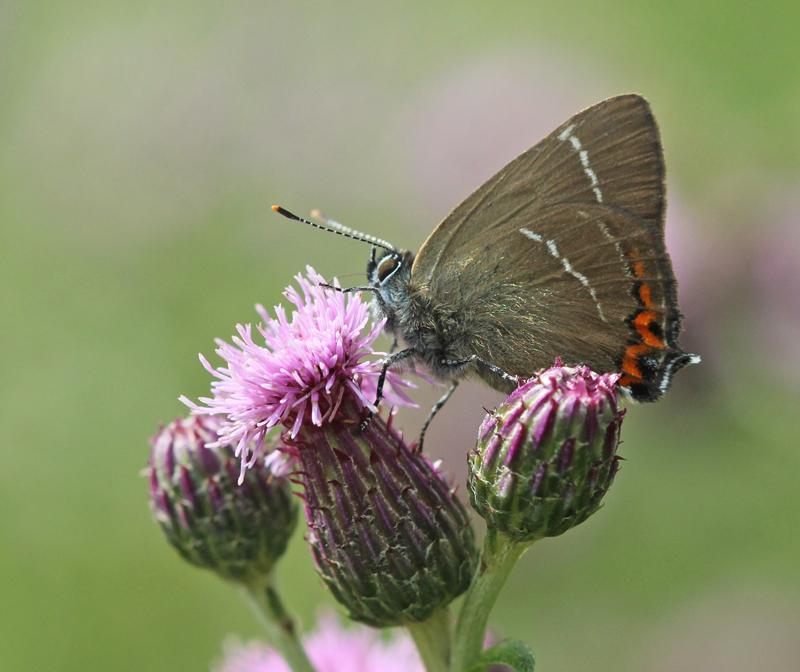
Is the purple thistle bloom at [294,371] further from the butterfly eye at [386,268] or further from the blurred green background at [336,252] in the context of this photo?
the blurred green background at [336,252]

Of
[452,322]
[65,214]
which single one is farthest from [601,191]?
[65,214]

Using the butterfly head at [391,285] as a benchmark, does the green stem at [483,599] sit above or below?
below

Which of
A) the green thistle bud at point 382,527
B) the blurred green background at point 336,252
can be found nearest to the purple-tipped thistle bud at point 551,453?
the green thistle bud at point 382,527

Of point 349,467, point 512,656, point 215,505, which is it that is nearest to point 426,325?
point 349,467

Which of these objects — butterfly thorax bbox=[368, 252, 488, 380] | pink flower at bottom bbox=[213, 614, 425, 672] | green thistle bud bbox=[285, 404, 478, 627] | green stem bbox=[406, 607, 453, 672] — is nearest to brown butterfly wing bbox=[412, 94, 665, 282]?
butterfly thorax bbox=[368, 252, 488, 380]

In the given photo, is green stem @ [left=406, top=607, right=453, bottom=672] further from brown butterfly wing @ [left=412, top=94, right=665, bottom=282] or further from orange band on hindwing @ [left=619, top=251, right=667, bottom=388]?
brown butterfly wing @ [left=412, top=94, right=665, bottom=282]
